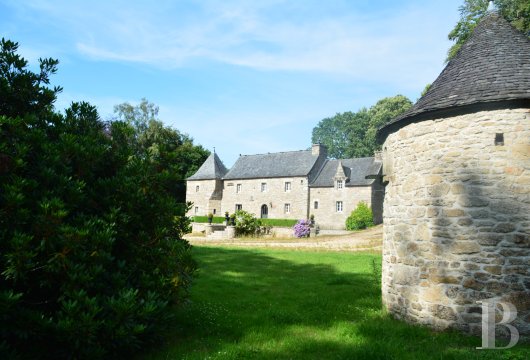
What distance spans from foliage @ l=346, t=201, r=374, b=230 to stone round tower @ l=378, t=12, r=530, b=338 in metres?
27.5

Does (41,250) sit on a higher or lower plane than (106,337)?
higher

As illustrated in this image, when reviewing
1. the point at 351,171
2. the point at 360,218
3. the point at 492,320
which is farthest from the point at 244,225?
the point at 492,320

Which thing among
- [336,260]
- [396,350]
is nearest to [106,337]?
[396,350]

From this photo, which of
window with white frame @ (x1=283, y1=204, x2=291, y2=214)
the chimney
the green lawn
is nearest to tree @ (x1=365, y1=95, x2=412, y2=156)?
the chimney

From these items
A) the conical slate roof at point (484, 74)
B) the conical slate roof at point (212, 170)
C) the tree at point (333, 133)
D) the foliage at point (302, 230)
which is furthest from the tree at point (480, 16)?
the tree at point (333, 133)

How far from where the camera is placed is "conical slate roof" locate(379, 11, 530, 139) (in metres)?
6.10

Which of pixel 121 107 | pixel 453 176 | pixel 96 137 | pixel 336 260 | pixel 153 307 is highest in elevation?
pixel 121 107

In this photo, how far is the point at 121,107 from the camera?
4797 cm

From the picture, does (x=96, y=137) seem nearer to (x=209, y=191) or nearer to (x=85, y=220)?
(x=85, y=220)

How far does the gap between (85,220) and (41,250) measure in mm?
655

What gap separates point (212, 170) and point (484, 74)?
40.7 meters

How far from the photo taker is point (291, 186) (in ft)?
132

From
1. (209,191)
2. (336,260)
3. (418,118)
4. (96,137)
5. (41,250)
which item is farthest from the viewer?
(209,191)

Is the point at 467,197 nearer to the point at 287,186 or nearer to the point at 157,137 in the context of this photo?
the point at 287,186
